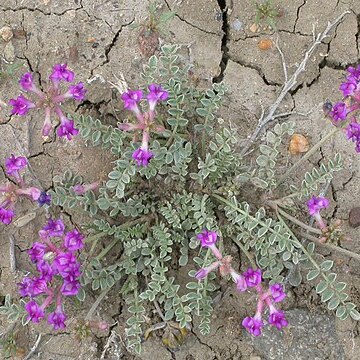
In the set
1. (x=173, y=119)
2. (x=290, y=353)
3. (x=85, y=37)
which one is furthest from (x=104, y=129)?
(x=290, y=353)

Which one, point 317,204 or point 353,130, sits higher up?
point 353,130

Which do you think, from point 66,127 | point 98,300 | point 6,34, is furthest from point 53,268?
point 6,34

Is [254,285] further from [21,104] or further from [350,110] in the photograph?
[21,104]

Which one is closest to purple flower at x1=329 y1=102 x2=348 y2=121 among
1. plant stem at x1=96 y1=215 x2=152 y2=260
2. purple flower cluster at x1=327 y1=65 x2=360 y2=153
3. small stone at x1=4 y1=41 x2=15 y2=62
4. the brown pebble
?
purple flower cluster at x1=327 y1=65 x2=360 y2=153

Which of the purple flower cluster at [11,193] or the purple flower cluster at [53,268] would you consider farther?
the purple flower cluster at [11,193]

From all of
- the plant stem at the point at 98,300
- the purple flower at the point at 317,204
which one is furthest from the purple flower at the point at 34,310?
the purple flower at the point at 317,204

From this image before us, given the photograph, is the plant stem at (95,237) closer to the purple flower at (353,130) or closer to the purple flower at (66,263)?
the purple flower at (66,263)

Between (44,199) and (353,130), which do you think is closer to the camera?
(353,130)
